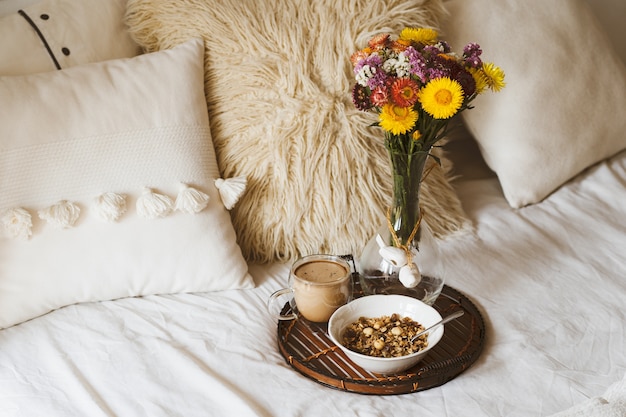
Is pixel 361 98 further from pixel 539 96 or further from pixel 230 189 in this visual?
pixel 539 96

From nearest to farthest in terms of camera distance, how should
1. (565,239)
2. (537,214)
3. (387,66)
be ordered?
(387,66) → (565,239) → (537,214)

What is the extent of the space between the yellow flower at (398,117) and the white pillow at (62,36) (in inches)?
27.4

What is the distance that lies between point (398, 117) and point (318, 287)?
30cm

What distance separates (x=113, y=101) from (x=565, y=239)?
3.23 ft

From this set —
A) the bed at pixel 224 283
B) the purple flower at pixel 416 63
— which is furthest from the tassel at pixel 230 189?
the purple flower at pixel 416 63

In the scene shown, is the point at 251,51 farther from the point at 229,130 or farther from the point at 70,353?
the point at 70,353

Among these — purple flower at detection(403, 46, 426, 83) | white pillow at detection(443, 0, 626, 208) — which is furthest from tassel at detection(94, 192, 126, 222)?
white pillow at detection(443, 0, 626, 208)

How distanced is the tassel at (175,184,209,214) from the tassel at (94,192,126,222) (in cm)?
10

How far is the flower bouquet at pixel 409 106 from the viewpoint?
0.94 m

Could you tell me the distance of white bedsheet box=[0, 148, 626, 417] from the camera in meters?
0.93

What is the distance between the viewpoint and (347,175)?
1.27m

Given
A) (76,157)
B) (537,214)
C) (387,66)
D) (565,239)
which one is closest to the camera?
(387,66)

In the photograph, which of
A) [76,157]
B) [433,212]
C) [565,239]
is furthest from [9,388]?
[565,239]

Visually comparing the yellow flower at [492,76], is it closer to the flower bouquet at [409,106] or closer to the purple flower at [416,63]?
the flower bouquet at [409,106]
